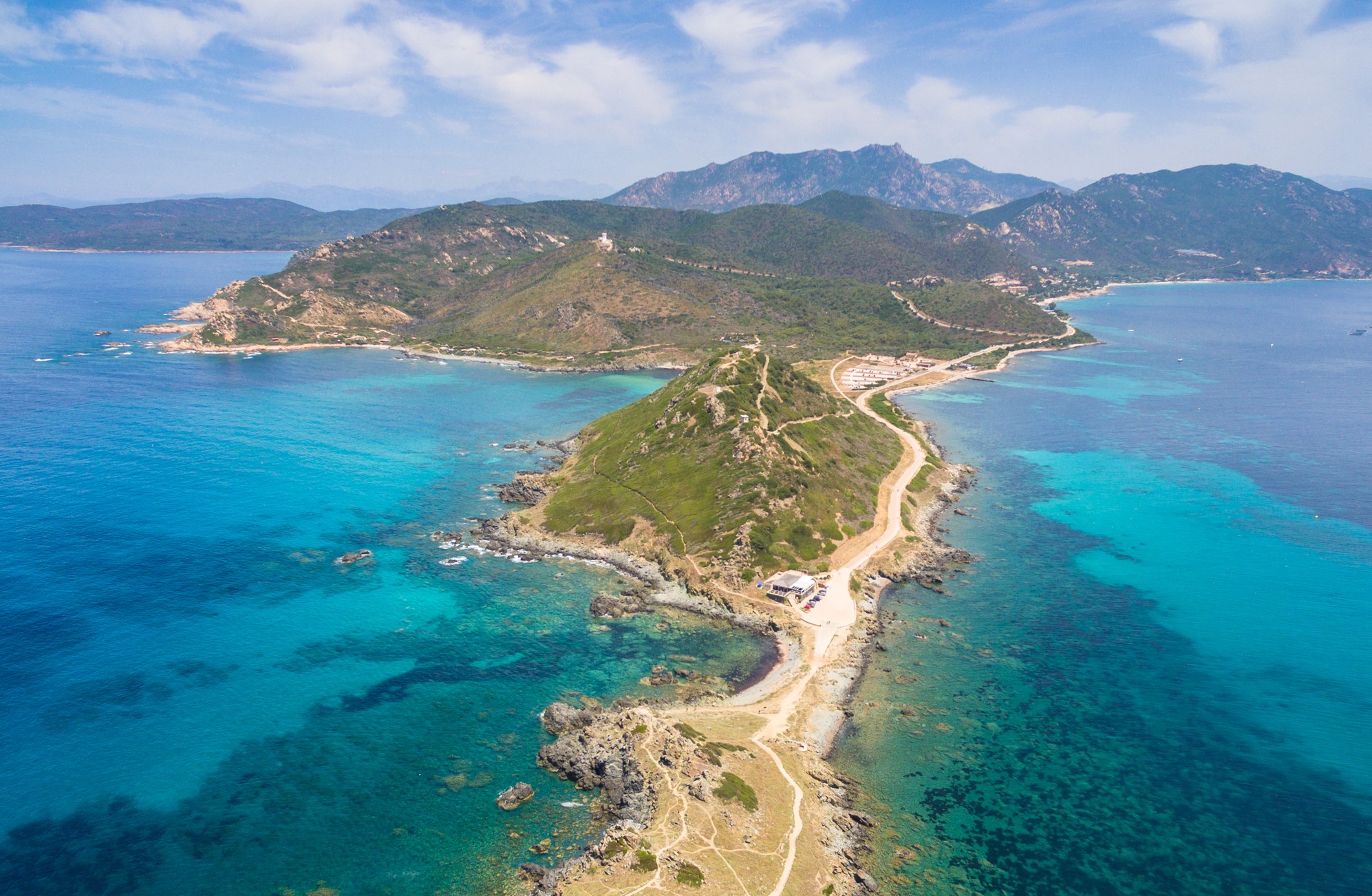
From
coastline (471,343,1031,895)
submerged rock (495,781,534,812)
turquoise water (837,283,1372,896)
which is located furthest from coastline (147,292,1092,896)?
submerged rock (495,781,534,812)

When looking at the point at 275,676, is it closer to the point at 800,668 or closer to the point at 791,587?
A: the point at 800,668

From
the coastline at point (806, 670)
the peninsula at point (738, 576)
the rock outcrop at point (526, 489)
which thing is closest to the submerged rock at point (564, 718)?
the peninsula at point (738, 576)

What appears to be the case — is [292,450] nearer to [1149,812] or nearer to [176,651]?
[176,651]

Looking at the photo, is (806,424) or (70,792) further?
(806,424)

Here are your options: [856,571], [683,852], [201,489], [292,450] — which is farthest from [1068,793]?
[292,450]

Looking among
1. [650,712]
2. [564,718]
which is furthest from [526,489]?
[650,712]

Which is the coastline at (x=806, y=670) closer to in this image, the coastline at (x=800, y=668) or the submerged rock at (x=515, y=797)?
the coastline at (x=800, y=668)

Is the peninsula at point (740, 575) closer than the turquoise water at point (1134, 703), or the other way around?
the peninsula at point (740, 575)
